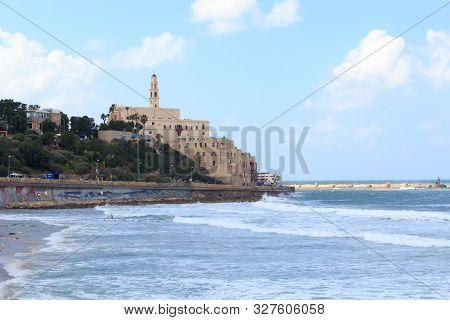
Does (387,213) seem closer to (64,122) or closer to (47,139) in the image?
(47,139)

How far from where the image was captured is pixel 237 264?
24656 mm

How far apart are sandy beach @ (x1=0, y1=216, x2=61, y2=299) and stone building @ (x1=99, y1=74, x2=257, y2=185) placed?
96.3 m

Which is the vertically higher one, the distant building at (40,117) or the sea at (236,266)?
the distant building at (40,117)

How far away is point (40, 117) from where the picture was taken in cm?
13788

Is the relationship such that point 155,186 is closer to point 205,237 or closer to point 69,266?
point 205,237


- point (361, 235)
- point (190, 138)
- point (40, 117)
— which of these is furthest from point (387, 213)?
point (40, 117)

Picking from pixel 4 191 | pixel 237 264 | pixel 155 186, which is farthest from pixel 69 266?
pixel 155 186

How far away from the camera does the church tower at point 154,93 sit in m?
157

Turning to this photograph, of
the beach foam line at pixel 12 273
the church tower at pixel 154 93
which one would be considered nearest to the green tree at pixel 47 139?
the church tower at pixel 154 93

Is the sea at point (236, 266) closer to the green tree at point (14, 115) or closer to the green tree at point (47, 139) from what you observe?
the green tree at point (47, 139)

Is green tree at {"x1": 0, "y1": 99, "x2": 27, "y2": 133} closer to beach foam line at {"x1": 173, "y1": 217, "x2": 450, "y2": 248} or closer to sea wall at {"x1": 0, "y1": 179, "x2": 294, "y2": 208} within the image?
sea wall at {"x1": 0, "y1": 179, "x2": 294, "y2": 208}

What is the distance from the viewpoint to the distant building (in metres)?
133

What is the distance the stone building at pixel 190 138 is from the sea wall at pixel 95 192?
57.5 feet

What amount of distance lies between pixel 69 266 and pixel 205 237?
13.7m
